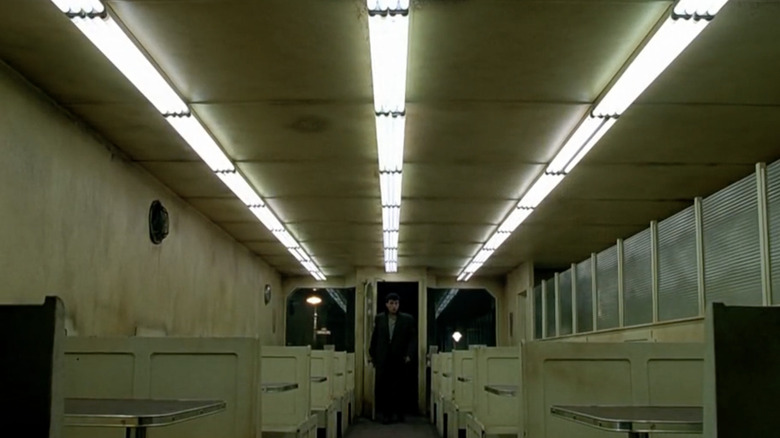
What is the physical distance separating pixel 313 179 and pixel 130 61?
3242 mm

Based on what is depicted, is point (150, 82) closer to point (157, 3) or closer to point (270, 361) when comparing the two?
point (157, 3)

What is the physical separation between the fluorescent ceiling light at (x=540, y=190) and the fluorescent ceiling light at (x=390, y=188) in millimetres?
1261

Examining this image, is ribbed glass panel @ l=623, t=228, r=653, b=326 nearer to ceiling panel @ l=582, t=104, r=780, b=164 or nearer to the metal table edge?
ceiling panel @ l=582, t=104, r=780, b=164

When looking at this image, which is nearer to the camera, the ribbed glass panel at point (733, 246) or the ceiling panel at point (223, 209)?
the ribbed glass panel at point (733, 246)

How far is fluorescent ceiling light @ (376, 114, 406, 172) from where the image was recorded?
533 centimetres

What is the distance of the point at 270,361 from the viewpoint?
693 centimetres

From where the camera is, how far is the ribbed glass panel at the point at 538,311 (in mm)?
13084

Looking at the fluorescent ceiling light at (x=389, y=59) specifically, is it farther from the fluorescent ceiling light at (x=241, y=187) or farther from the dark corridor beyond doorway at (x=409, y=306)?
the dark corridor beyond doorway at (x=409, y=306)

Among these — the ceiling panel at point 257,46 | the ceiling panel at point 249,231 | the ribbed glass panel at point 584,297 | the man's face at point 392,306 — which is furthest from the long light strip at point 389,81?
the ribbed glass panel at point 584,297

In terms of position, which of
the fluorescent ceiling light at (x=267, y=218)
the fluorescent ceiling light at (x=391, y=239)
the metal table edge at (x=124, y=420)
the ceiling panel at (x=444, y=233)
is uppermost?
the fluorescent ceiling light at (x=267, y=218)

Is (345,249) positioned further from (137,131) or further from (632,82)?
(632,82)

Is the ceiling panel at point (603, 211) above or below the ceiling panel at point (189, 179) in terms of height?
below

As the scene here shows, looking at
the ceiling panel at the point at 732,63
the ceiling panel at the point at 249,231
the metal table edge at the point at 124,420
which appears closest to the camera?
the metal table edge at the point at 124,420

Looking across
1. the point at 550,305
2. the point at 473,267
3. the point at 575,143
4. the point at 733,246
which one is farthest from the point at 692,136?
the point at 473,267
